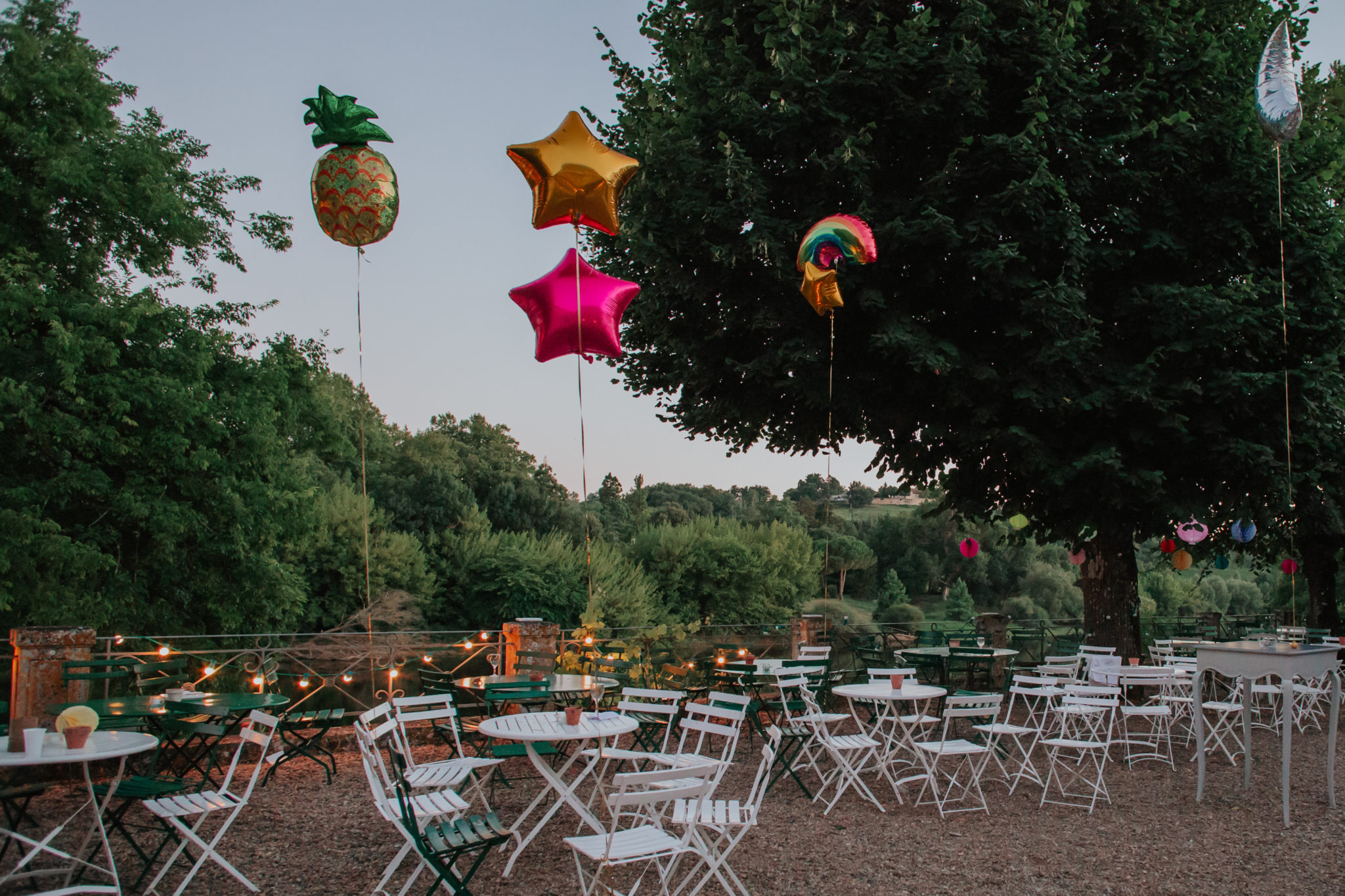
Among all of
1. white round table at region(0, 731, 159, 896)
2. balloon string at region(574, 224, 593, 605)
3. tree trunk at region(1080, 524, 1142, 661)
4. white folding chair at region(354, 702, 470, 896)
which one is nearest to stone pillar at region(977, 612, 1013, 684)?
tree trunk at region(1080, 524, 1142, 661)

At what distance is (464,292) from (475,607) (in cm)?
1188

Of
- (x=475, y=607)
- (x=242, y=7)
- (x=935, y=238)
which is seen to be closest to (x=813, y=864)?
(x=935, y=238)

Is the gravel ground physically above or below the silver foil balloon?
below

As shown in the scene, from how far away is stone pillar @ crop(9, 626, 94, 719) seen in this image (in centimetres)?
633

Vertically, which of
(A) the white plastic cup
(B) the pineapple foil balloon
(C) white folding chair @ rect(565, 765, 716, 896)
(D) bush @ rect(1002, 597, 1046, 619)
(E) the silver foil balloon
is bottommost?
(D) bush @ rect(1002, 597, 1046, 619)

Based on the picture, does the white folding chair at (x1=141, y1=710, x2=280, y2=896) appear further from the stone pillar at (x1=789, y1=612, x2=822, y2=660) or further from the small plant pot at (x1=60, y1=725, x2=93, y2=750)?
the stone pillar at (x1=789, y1=612, x2=822, y2=660)

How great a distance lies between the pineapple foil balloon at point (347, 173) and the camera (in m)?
4.82

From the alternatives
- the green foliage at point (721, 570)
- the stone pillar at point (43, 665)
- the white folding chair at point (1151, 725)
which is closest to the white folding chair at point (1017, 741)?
the white folding chair at point (1151, 725)

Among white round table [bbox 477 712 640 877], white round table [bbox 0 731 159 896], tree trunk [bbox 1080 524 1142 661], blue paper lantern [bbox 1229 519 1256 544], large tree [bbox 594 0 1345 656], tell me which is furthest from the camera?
blue paper lantern [bbox 1229 519 1256 544]

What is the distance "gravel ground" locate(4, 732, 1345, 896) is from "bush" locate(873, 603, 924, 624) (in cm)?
2349

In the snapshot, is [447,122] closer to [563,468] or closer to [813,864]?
[813,864]

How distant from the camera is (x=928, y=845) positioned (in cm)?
508

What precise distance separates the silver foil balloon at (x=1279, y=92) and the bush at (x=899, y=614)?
2450 centimetres

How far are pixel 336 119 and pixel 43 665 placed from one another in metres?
4.78
